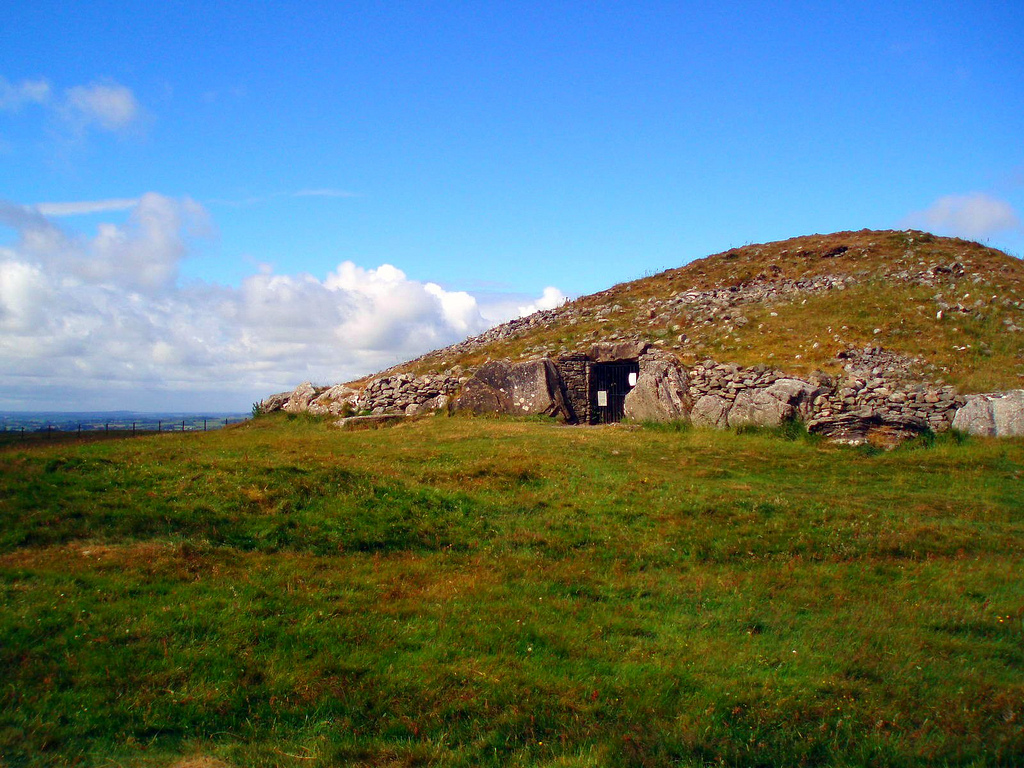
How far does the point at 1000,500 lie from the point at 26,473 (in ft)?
59.3

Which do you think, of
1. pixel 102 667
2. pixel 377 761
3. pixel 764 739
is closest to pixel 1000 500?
pixel 764 739

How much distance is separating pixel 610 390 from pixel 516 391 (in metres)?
3.75

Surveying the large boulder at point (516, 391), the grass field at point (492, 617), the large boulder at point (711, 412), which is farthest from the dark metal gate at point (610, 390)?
the grass field at point (492, 617)

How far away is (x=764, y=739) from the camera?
5.74 m

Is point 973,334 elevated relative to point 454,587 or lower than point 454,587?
elevated

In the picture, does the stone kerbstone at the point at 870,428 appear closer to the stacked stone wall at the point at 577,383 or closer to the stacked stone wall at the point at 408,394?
the stacked stone wall at the point at 577,383

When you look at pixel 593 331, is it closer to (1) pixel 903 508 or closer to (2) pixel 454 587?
(1) pixel 903 508

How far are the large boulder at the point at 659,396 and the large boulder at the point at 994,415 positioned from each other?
7593 mm

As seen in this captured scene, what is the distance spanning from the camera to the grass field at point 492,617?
5602mm

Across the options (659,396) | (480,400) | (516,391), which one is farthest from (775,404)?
(480,400)

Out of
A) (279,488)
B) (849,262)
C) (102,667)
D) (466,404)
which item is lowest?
(102,667)

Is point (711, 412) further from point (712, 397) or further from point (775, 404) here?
point (775, 404)

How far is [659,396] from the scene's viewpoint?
76.0ft

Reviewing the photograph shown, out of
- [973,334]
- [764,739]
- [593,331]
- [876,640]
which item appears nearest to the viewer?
[764,739]
